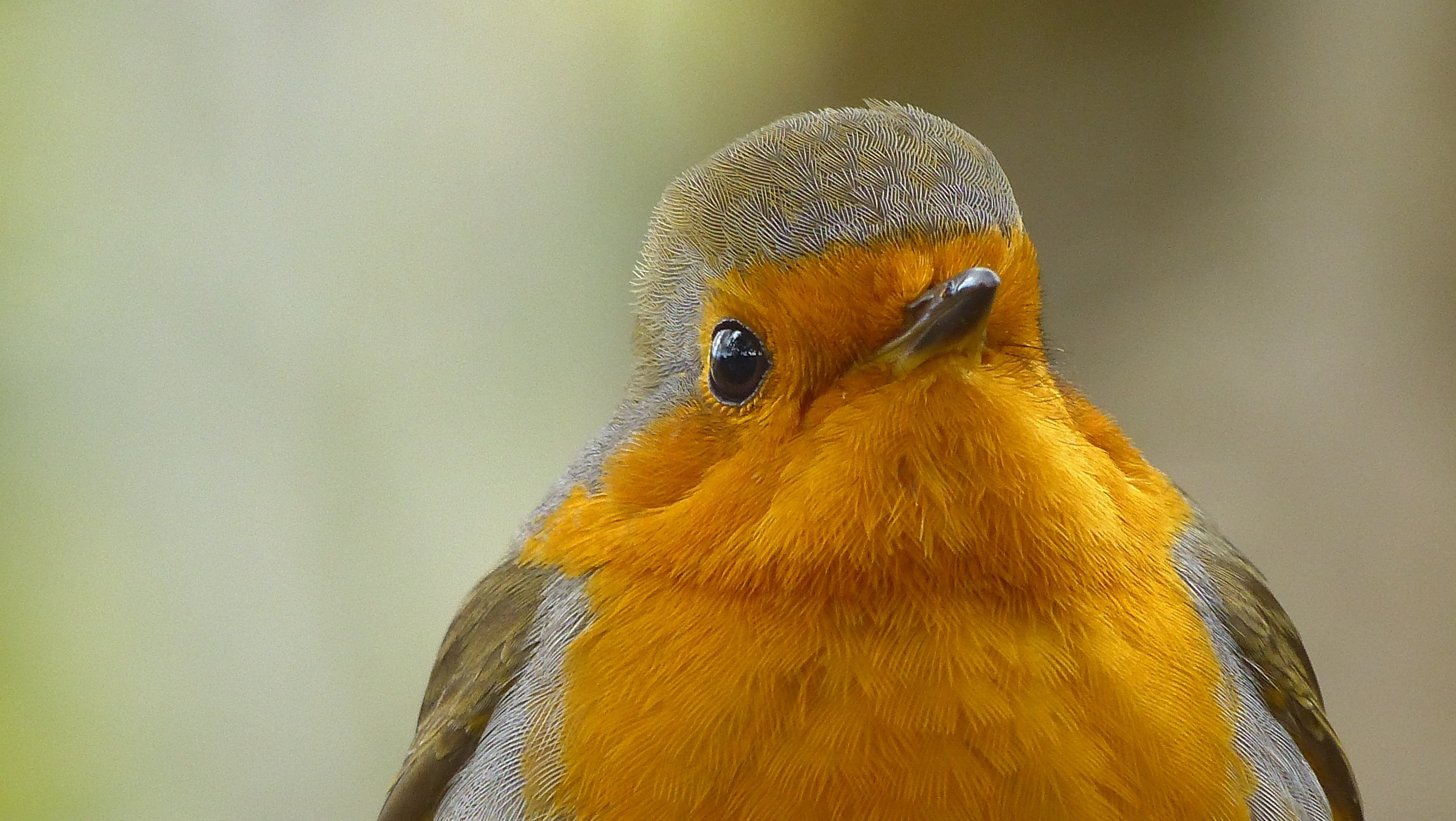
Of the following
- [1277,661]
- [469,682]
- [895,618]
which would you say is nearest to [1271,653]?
[1277,661]

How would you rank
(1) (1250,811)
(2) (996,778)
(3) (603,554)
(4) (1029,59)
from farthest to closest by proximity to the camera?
(4) (1029,59) < (3) (603,554) < (1) (1250,811) < (2) (996,778)

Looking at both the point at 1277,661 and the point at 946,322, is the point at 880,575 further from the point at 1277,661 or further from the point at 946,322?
the point at 1277,661

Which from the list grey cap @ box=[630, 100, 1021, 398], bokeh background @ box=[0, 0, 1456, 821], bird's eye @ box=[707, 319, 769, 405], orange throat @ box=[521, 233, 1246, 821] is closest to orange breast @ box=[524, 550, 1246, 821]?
orange throat @ box=[521, 233, 1246, 821]

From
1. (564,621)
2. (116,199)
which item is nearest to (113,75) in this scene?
(116,199)

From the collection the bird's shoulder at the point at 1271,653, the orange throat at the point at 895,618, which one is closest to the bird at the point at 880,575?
the orange throat at the point at 895,618

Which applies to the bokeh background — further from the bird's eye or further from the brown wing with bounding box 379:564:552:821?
the bird's eye

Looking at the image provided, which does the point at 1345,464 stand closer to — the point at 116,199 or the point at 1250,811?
the point at 1250,811

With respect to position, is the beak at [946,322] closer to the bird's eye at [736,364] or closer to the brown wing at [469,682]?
the bird's eye at [736,364]
